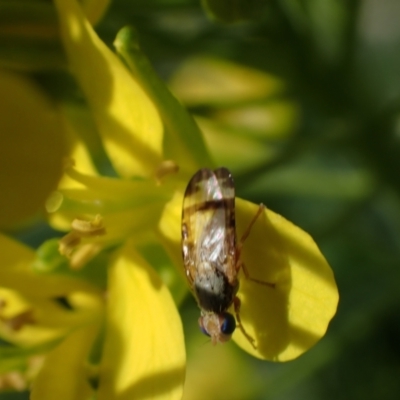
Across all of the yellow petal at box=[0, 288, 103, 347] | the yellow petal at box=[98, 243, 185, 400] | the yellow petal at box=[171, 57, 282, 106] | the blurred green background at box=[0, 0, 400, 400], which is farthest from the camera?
the yellow petal at box=[171, 57, 282, 106]

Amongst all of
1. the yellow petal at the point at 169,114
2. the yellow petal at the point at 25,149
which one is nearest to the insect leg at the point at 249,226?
the yellow petal at the point at 169,114

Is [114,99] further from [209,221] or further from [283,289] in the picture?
[283,289]

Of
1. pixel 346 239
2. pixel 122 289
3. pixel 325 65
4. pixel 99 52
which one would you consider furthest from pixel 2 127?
pixel 346 239

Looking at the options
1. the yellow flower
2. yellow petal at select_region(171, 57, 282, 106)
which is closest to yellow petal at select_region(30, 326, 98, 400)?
the yellow flower

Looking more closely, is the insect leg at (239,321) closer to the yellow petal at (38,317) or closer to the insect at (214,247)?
the insect at (214,247)

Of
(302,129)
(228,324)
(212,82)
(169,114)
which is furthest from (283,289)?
(212,82)

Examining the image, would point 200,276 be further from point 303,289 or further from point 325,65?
point 325,65

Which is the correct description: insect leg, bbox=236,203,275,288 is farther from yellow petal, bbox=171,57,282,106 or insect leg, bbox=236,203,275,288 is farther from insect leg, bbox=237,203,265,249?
yellow petal, bbox=171,57,282,106
